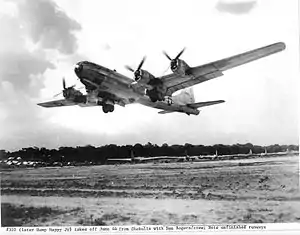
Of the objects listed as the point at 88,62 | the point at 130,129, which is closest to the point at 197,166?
the point at 130,129

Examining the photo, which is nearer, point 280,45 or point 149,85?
point 280,45

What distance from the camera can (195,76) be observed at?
299 centimetres

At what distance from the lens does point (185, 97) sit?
2.94m

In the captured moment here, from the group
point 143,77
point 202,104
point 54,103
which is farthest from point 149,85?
point 54,103

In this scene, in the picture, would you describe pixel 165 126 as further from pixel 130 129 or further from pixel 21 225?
pixel 21 225

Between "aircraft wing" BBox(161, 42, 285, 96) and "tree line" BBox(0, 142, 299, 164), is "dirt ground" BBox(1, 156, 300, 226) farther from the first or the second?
"aircraft wing" BBox(161, 42, 285, 96)

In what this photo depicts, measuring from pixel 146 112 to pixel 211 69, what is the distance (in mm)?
512

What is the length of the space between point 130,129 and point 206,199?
676 mm

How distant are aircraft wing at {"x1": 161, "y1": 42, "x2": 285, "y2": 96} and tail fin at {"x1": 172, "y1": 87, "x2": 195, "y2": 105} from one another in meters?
0.04

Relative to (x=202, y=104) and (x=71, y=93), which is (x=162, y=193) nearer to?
(x=202, y=104)

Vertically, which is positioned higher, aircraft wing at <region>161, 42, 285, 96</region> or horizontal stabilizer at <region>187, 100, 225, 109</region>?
aircraft wing at <region>161, 42, 285, 96</region>

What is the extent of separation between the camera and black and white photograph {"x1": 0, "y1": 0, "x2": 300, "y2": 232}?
2.93m

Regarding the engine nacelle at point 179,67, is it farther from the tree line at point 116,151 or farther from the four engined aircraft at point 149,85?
the tree line at point 116,151

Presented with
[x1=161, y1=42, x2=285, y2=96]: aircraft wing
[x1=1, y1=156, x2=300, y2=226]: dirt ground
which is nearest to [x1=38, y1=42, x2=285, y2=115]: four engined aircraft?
[x1=161, y1=42, x2=285, y2=96]: aircraft wing
